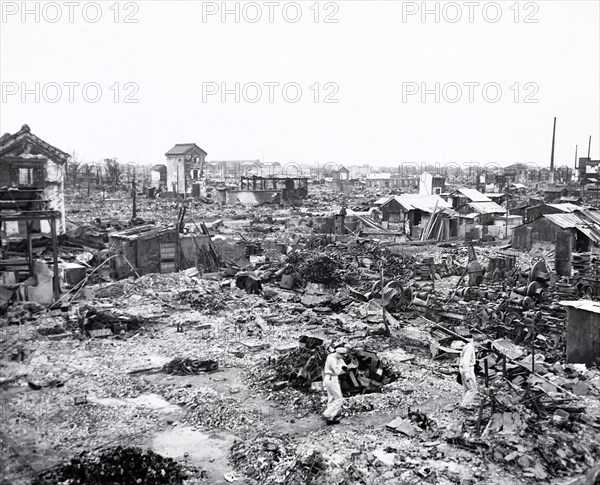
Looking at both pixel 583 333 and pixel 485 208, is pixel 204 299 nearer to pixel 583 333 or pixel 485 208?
pixel 583 333

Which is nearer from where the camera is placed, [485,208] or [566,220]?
[566,220]

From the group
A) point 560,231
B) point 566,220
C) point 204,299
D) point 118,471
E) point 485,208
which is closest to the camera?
point 118,471

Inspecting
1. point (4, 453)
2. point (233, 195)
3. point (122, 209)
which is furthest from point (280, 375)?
point (233, 195)

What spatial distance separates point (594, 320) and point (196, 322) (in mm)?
10285

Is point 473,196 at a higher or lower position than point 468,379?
higher

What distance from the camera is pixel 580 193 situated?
180ft

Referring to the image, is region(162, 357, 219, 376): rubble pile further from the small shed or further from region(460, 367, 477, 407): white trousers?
the small shed

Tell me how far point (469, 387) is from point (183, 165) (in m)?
53.8

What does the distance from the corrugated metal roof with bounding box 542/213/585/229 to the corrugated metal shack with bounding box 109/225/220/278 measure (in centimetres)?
1645

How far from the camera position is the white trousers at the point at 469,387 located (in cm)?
991

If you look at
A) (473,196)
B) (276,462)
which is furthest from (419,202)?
(276,462)

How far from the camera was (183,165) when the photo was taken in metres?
60.4

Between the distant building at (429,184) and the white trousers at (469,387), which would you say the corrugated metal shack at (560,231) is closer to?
the white trousers at (469,387)

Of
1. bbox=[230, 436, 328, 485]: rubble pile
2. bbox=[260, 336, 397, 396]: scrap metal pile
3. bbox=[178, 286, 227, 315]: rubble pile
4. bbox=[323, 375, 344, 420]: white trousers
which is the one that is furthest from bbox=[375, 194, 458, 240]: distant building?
bbox=[230, 436, 328, 485]: rubble pile
